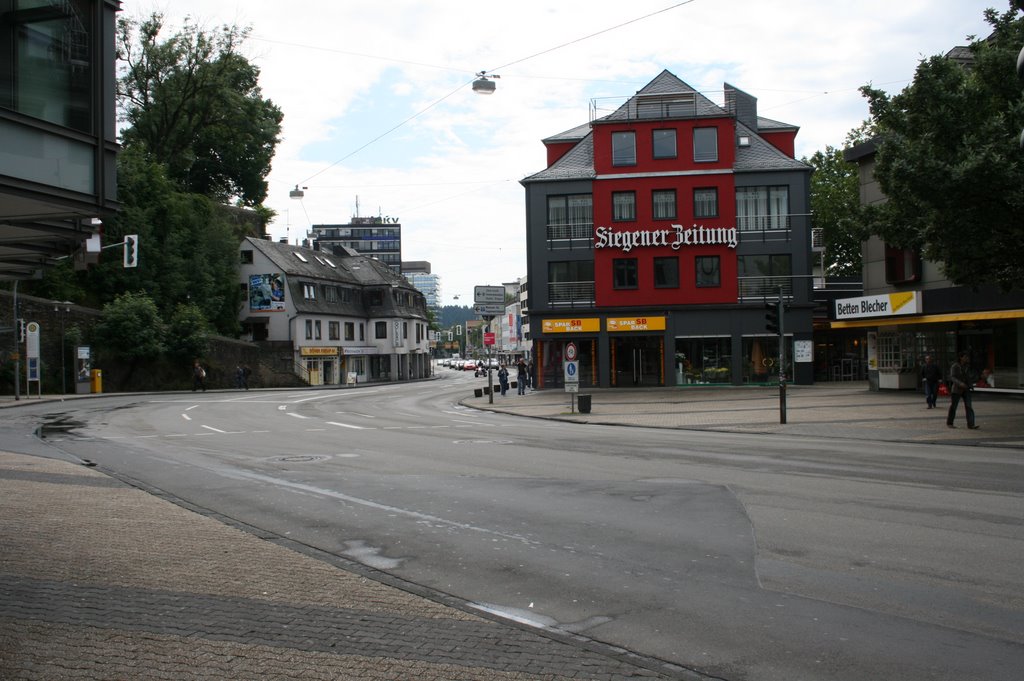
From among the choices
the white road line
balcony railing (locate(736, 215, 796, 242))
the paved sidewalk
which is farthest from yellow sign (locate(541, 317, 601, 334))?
the white road line

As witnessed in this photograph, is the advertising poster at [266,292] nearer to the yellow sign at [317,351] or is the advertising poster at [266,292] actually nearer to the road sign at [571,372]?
the yellow sign at [317,351]

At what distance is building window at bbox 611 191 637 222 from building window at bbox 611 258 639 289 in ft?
7.26

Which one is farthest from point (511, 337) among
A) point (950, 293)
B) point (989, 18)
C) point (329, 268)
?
point (989, 18)

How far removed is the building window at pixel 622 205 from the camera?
45.1 m

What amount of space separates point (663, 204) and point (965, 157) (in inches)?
1047

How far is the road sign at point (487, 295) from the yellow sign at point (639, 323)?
1010 centimetres

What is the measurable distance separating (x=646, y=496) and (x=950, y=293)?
23995 millimetres

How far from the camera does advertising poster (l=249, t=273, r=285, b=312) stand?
68.2 m

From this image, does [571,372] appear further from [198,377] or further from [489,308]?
[198,377]

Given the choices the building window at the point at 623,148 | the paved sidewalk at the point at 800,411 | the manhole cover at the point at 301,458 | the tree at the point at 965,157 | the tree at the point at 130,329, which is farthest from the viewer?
the tree at the point at 130,329

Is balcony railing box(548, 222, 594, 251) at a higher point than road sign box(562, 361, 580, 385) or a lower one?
higher

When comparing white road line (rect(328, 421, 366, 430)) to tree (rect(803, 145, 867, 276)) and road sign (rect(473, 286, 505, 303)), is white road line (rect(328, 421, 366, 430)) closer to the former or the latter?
road sign (rect(473, 286, 505, 303))

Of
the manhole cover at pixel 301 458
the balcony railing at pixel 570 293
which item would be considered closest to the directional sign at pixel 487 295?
the balcony railing at pixel 570 293

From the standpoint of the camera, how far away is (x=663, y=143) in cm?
4484
